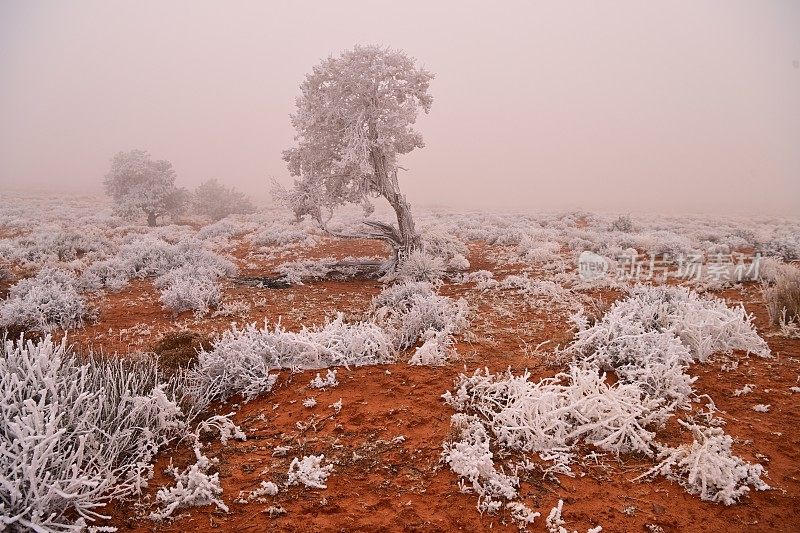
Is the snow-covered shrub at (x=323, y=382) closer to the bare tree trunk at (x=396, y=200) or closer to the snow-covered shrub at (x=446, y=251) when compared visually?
the bare tree trunk at (x=396, y=200)

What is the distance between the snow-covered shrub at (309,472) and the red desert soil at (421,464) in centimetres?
6

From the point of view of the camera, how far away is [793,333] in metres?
6.48

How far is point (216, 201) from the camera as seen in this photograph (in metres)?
38.7

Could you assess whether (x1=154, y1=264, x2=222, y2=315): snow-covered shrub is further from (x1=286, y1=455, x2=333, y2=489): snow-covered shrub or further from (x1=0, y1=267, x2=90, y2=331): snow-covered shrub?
(x1=286, y1=455, x2=333, y2=489): snow-covered shrub

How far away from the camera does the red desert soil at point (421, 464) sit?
299 cm

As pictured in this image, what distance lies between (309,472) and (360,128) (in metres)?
10.2

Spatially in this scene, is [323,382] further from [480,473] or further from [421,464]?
[480,473]

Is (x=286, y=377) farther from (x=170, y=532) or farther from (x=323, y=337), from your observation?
(x=170, y=532)

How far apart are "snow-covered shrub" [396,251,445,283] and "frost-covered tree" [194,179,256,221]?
31.1m

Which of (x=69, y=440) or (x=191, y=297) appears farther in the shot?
(x=191, y=297)

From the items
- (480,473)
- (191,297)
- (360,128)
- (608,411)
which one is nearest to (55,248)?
(191,297)

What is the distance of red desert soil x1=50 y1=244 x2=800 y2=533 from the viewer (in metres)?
2.99

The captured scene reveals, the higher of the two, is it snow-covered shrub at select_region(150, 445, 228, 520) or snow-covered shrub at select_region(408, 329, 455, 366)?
snow-covered shrub at select_region(408, 329, 455, 366)

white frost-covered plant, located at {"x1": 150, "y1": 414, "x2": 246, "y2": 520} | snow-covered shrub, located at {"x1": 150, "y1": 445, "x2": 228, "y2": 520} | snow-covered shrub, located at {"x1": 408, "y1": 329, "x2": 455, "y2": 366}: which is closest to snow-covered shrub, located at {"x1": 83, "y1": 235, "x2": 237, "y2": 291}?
snow-covered shrub, located at {"x1": 408, "y1": 329, "x2": 455, "y2": 366}
